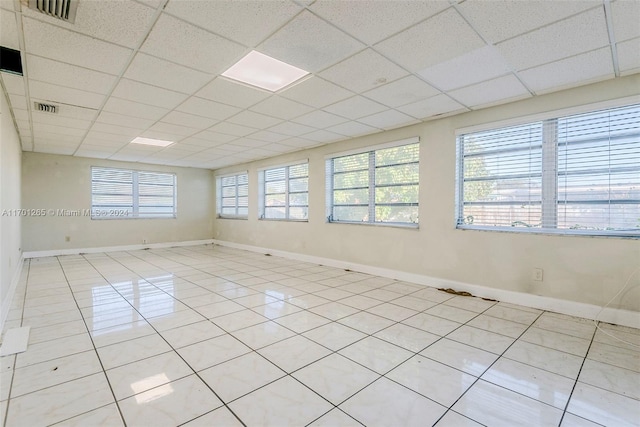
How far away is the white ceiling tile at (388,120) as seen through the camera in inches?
170

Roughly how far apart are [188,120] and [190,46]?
223 centimetres

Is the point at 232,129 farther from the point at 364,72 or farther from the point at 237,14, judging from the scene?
the point at 237,14

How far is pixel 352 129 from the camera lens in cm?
510

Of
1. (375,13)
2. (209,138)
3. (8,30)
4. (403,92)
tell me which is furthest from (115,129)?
(375,13)

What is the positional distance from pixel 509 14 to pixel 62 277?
6.99 metres

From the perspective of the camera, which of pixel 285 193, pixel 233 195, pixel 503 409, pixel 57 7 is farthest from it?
pixel 233 195

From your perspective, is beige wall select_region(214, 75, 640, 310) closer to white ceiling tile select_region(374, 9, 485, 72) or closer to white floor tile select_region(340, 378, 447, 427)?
white ceiling tile select_region(374, 9, 485, 72)

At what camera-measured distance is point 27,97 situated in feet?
11.9

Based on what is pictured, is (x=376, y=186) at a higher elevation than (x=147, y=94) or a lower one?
lower

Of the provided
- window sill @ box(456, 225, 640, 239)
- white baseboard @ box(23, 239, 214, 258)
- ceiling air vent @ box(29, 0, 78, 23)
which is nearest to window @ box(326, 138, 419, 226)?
window sill @ box(456, 225, 640, 239)

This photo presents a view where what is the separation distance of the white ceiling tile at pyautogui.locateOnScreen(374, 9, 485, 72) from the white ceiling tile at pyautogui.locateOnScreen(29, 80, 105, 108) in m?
3.46

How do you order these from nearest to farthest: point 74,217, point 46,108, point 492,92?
point 492,92 < point 46,108 < point 74,217

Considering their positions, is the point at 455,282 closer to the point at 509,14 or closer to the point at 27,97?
the point at 509,14

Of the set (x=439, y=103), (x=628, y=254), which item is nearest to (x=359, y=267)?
(x=439, y=103)
